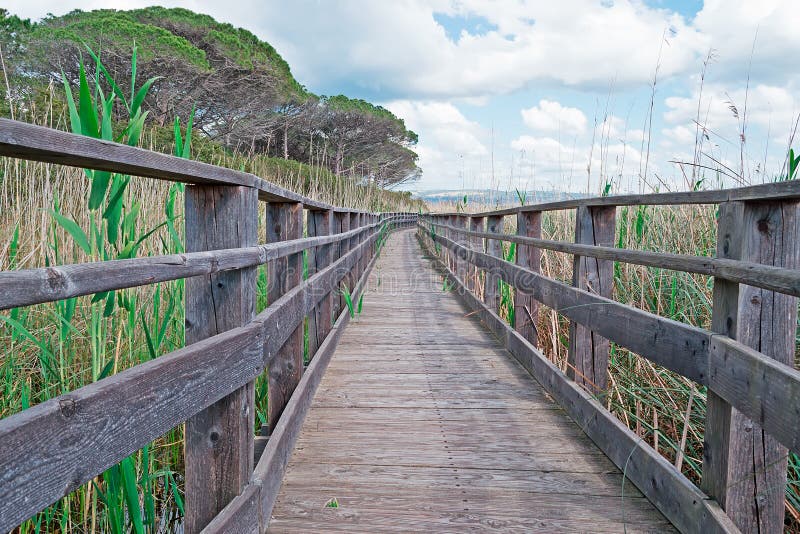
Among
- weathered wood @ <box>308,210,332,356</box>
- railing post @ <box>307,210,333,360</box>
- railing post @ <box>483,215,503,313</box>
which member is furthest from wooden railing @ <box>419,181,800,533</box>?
railing post @ <box>483,215,503,313</box>

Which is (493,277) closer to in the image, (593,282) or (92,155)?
(593,282)

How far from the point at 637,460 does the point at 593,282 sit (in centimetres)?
93

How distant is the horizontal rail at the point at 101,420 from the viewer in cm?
75

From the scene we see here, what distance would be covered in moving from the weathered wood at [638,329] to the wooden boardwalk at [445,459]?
506 mm

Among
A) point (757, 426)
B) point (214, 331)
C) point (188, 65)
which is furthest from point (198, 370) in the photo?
point (188, 65)

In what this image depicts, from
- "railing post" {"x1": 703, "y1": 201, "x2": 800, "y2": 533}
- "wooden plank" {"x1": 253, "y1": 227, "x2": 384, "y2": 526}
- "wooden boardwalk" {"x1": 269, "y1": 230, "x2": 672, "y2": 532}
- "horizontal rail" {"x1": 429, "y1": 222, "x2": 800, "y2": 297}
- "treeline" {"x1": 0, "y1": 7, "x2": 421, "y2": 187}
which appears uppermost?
"treeline" {"x1": 0, "y1": 7, "x2": 421, "y2": 187}

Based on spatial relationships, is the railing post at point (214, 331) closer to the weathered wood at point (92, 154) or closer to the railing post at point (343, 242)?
the weathered wood at point (92, 154)

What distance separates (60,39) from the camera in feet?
47.5

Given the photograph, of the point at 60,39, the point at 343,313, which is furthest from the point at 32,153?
the point at 60,39

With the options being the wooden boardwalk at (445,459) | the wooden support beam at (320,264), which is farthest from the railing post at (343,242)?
the wooden boardwalk at (445,459)

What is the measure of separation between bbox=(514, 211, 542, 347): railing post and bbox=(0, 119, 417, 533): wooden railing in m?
1.45

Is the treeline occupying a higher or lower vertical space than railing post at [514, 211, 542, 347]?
higher

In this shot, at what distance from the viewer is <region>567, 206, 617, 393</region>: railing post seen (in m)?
2.65

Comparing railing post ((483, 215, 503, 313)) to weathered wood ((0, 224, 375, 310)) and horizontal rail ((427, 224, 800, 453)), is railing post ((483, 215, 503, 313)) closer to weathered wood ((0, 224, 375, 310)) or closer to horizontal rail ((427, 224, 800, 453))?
horizontal rail ((427, 224, 800, 453))
